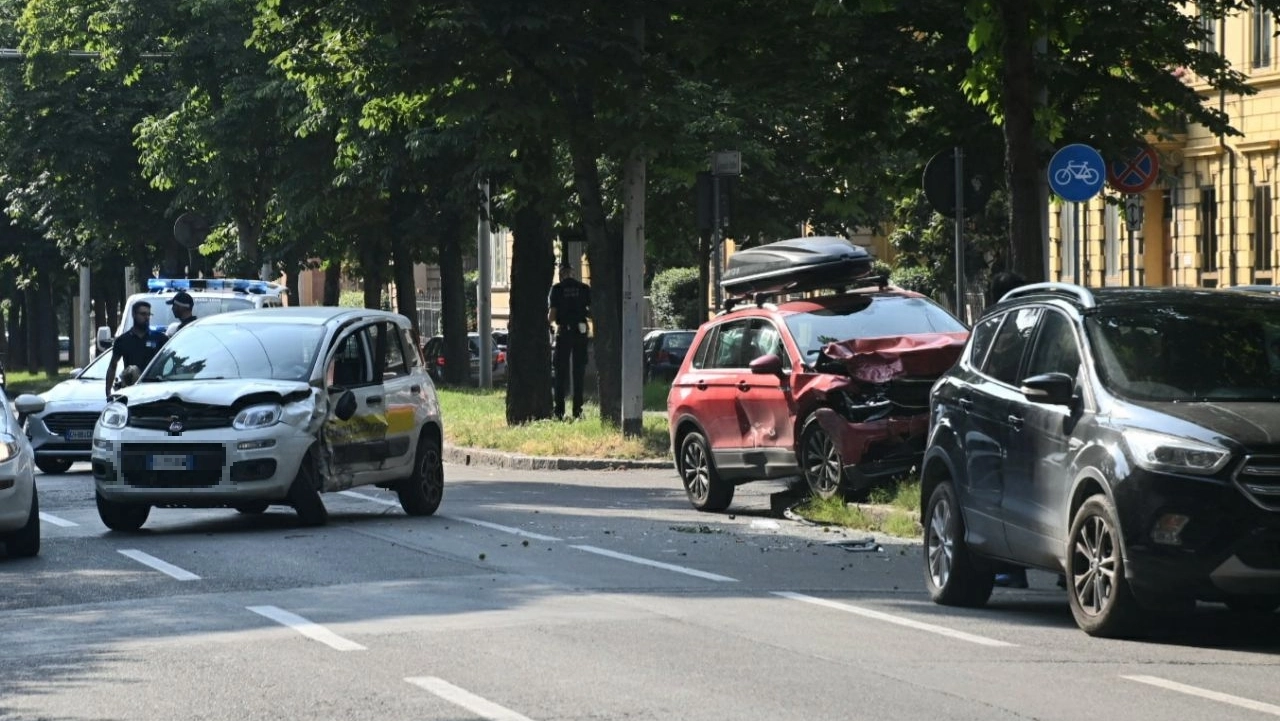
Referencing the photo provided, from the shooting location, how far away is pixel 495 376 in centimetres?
5634

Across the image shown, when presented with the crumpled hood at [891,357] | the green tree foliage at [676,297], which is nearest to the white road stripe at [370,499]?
the crumpled hood at [891,357]

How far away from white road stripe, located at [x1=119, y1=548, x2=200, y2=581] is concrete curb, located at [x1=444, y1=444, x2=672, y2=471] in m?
9.76

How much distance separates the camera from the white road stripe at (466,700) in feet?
27.8

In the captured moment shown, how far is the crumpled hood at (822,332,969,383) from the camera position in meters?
17.2

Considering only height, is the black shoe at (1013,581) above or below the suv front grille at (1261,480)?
below

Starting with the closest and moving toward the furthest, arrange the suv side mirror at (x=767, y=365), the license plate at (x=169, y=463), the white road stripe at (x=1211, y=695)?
the white road stripe at (x=1211, y=695) < the license plate at (x=169, y=463) < the suv side mirror at (x=767, y=365)

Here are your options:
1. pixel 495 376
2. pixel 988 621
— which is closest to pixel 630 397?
pixel 988 621

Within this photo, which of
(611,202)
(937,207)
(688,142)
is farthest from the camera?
(611,202)

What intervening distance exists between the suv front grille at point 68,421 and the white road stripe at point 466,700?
16.9 m

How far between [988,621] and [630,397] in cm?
1461

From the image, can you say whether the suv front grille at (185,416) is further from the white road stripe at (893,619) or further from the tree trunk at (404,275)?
the tree trunk at (404,275)

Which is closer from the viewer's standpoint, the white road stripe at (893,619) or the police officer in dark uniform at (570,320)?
the white road stripe at (893,619)

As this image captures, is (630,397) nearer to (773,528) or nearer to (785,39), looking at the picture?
(785,39)

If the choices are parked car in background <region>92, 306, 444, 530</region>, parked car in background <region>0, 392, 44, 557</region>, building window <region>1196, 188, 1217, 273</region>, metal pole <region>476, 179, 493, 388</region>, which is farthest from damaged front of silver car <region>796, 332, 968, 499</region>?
building window <region>1196, 188, 1217, 273</region>
